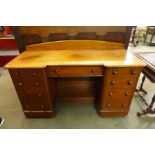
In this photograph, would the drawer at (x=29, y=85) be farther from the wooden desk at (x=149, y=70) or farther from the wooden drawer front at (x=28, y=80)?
the wooden desk at (x=149, y=70)

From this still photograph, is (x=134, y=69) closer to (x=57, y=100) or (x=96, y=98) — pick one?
(x=96, y=98)

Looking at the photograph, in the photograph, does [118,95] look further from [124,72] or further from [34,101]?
[34,101]

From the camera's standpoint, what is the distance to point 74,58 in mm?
→ 1456

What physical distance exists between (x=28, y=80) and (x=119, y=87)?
1.06m

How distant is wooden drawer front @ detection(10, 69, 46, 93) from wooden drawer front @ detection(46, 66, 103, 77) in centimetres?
12

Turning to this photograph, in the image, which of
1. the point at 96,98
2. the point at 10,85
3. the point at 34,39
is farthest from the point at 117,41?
the point at 10,85

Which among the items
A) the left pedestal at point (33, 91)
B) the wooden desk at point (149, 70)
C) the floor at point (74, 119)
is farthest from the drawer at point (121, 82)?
the left pedestal at point (33, 91)

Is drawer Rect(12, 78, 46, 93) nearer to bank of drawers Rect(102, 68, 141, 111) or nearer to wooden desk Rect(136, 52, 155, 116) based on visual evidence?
bank of drawers Rect(102, 68, 141, 111)

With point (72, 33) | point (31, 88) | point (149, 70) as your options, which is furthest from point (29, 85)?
A: point (149, 70)

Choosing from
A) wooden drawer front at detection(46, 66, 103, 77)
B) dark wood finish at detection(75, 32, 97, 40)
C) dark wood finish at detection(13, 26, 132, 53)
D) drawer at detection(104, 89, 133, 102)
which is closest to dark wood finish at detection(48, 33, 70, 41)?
dark wood finish at detection(13, 26, 132, 53)

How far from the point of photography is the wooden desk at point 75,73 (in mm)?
1343
